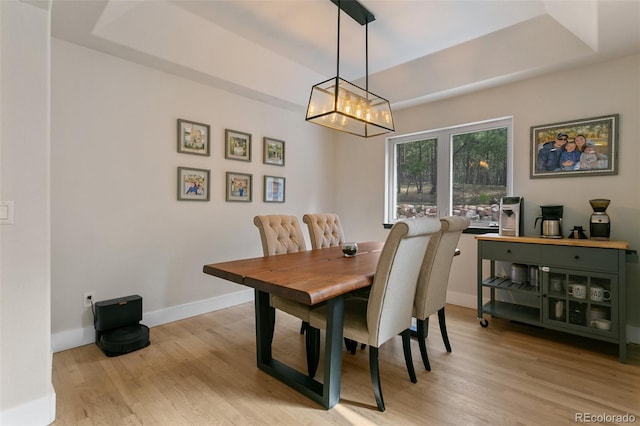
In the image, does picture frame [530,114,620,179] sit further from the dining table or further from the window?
the dining table

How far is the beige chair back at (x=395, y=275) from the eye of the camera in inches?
63.0

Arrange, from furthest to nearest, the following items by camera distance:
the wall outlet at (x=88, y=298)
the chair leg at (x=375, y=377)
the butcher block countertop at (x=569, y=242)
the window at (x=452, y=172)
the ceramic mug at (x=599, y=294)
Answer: the window at (x=452, y=172) < the wall outlet at (x=88, y=298) < the ceramic mug at (x=599, y=294) < the butcher block countertop at (x=569, y=242) < the chair leg at (x=375, y=377)

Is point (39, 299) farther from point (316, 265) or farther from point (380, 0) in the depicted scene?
point (380, 0)

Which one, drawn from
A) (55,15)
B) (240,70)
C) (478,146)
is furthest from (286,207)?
(55,15)

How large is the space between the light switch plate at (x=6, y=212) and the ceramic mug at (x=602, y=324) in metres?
3.83

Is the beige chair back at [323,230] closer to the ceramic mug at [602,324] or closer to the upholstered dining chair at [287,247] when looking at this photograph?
the upholstered dining chair at [287,247]

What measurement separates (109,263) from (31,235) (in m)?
1.18

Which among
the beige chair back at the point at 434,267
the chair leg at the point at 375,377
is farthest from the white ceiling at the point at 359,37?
the chair leg at the point at 375,377

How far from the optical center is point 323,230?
10.3 ft

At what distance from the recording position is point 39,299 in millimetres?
1597

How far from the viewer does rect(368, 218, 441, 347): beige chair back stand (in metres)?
1.60

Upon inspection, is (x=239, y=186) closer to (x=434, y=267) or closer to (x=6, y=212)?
(x=6, y=212)

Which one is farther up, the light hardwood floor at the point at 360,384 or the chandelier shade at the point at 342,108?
the chandelier shade at the point at 342,108

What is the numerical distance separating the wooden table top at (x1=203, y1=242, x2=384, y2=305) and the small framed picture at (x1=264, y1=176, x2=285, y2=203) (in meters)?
1.62
